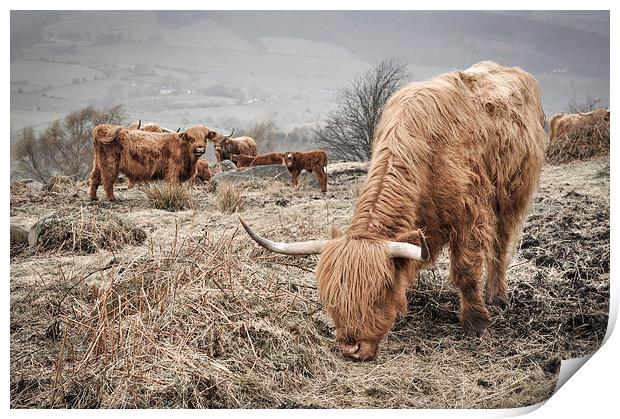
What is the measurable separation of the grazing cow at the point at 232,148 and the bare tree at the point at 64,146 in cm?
106

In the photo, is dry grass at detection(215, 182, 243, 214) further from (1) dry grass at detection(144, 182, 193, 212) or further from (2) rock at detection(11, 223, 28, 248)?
(2) rock at detection(11, 223, 28, 248)

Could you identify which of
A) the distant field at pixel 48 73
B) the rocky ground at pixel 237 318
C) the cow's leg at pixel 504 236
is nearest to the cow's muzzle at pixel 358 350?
the rocky ground at pixel 237 318

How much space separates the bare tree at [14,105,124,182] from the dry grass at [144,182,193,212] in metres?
0.41

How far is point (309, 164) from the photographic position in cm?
450

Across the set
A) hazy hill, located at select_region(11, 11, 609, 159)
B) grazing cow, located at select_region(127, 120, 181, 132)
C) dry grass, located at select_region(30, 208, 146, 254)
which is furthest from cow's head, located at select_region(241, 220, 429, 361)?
grazing cow, located at select_region(127, 120, 181, 132)

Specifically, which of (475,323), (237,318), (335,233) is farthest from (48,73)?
(475,323)

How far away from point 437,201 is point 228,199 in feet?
4.44

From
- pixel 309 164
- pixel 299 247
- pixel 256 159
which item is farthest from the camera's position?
pixel 256 159

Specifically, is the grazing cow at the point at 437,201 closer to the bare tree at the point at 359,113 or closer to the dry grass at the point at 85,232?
the bare tree at the point at 359,113

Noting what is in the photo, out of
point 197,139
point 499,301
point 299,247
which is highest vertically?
point 197,139

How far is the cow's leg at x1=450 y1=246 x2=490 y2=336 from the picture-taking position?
3.27 m

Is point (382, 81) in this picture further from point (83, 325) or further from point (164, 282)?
point (83, 325)

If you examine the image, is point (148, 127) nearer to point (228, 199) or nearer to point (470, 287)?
point (228, 199)

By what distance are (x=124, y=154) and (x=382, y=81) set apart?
1.72 m
